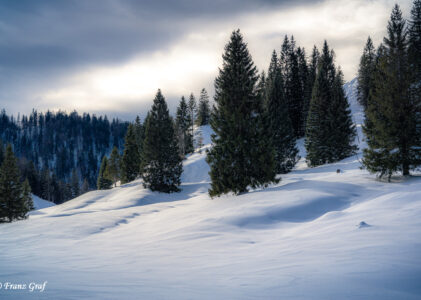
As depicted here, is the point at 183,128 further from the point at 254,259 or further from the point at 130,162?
the point at 254,259

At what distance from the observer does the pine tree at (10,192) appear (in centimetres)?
2577

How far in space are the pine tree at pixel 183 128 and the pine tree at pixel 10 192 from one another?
39.8m

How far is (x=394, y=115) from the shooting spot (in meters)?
15.2

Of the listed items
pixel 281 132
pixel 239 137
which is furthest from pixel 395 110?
pixel 281 132

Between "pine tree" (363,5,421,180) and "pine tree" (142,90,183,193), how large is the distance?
23.2 m

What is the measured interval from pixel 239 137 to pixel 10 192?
1014 inches

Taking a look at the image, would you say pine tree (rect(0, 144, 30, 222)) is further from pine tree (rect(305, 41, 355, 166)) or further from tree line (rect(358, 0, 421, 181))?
pine tree (rect(305, 41, 355, 166))

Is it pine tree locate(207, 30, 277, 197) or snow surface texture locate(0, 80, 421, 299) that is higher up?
pine tree locate(207, 30, 277, 197)

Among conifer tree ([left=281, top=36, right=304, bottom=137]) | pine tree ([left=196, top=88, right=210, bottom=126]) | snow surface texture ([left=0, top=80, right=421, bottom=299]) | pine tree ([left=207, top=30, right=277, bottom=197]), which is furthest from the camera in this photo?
pine tree ([left=196, top=88, right=210, bottom=126])

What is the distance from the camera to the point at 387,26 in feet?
53.3

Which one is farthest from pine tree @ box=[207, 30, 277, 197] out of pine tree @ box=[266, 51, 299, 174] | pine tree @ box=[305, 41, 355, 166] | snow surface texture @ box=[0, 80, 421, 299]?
pine tree @ box=[305, 41, 355, 166]

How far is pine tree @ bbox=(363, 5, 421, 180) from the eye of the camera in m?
14.9

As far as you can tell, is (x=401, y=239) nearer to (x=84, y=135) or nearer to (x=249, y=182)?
(x=249, y=182)

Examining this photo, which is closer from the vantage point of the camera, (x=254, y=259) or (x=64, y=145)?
(x=254, y=259)
